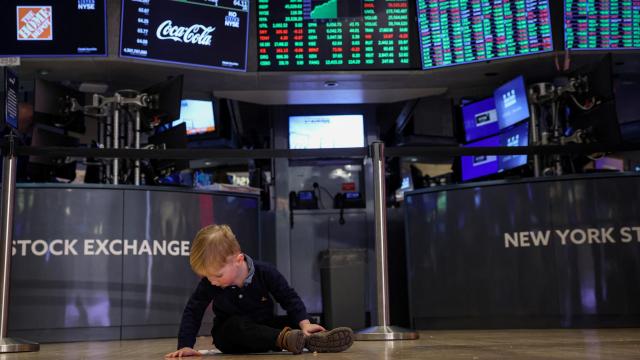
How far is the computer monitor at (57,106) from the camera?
5.55m

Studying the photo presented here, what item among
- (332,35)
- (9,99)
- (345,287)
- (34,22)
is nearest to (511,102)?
(332,35)

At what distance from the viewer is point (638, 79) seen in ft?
24.0

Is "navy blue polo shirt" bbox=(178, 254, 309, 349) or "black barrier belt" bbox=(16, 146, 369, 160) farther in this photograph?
"black barrier belt" bbox=(16, 146, 369, 160)

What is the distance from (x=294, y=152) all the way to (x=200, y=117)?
3.83 metres

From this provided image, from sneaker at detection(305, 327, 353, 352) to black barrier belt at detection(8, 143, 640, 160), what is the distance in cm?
158

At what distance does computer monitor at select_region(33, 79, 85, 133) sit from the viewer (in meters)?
5.55

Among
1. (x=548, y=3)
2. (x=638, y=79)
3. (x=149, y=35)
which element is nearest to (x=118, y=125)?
(x=149, y=35)

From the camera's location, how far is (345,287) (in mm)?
5961

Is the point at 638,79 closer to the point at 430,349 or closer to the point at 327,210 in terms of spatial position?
the point at 327,210

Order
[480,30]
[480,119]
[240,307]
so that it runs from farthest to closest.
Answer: [480,119] < [480,30] < [240,307]

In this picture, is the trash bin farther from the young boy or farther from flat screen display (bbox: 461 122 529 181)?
the young boy

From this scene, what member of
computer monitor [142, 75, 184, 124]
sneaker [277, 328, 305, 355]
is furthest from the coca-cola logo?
sneaker [277, 328, 305, 355]

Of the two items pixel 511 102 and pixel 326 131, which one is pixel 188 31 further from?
pixel 511 102

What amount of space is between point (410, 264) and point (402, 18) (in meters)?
2.04
